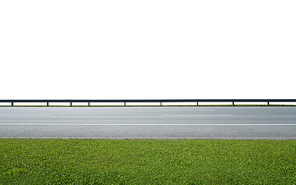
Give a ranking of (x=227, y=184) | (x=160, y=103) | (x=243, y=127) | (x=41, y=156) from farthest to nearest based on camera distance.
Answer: (x=160, y=103) < (x=243, y=127) < (x=41, y=156) < (x=227, y=184)

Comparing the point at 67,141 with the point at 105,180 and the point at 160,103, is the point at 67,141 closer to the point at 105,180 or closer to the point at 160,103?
the point at 105,180

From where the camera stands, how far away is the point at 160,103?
23.1 m

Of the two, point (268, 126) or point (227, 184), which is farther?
point (268, 126)

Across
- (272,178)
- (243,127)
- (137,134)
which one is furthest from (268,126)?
(272,178)

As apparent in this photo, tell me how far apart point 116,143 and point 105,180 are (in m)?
2.53

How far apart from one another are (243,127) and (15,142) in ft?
27.9

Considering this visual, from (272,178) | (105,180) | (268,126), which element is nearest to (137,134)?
(105,180)

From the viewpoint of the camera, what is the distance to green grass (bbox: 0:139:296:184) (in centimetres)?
405

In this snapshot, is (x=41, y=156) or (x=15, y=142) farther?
(x=15, y=142)

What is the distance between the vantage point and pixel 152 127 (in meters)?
9.78

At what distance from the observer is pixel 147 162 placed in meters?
4.84

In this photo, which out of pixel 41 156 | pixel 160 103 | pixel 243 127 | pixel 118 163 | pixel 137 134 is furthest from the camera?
Answer: pixel 160 103

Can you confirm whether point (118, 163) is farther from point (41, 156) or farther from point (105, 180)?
point (41, 156)

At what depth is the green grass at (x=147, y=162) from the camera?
405 cm
